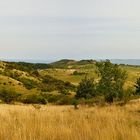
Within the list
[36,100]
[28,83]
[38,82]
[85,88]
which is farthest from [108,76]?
[38,82]

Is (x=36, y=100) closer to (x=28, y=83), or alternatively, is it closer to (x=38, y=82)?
(x=28, y=83)

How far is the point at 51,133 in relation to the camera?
7789mm

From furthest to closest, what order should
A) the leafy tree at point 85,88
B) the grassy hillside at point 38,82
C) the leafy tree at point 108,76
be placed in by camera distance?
the grassy hillside at point 38,82 → the leafy tree at point 85,88 → the leafy tree at point 108,76

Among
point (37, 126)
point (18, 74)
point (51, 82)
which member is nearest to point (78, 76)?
point (51, 82)

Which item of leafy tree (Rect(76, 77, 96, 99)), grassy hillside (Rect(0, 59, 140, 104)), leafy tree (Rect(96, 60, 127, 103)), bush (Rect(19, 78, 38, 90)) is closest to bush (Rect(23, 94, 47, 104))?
grassy hillside (Rect(0, 59, 140, 104))

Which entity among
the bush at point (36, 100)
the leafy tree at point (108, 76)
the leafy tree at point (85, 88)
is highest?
the leafy tree at point (108, 76)

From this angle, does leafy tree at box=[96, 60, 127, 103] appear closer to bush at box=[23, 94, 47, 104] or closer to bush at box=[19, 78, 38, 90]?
bush at box=[23, 94, 47, 104]

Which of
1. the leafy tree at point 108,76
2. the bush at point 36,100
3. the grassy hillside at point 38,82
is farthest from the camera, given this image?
the grassy hillside at point 38,82

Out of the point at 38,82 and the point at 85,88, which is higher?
the point at 85,88

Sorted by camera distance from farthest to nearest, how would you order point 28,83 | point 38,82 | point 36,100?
point 38,82
point 28,83
point 36,100

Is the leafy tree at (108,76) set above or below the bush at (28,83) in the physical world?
above

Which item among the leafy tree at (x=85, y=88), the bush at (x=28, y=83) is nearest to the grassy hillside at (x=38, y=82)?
the bush at (x=28, y=83)

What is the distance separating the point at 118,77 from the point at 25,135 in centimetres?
5271

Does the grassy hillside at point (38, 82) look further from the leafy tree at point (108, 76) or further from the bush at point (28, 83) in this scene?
the leafy tree at point (108, 76)
